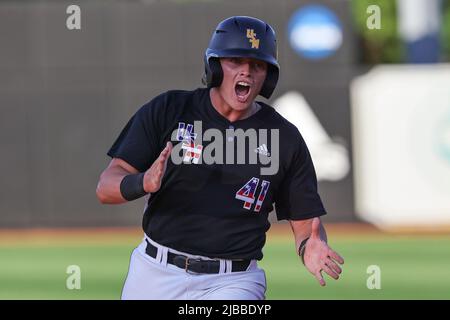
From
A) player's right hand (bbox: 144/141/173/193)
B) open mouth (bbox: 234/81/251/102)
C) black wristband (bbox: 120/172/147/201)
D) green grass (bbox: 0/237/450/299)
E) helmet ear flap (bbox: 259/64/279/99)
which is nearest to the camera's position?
player's right hand (bbox: 144/141/173/193)

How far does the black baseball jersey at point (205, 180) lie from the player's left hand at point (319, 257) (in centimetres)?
29

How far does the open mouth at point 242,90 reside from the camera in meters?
5.44

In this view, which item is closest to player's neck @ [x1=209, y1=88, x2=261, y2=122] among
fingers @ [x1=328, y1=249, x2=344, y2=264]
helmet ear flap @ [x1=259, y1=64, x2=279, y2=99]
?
helmet ear flap @ [x1=259, y1=64, x2=279, y2=99]

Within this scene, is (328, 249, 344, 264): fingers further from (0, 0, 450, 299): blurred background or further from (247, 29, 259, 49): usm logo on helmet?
(0, 0, 450, 299): blurred background

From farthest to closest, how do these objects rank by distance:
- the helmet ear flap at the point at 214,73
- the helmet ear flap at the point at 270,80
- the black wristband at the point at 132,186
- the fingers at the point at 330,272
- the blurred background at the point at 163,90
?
the blurred background at the point at 163,90 < the helmet ear flap at the point at 270,80 < the helmet ear flap at the point at 214,73 < the fingers at the point at 330,272 < the black wristband at the point at 132,186

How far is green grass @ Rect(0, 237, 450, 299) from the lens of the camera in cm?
1097

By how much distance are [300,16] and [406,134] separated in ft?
8.97

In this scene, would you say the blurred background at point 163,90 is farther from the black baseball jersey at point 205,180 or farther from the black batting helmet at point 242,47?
the black baseball jersey at point 205,180

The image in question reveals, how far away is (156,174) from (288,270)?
8231mm

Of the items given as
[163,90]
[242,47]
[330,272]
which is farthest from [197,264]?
[163,90]

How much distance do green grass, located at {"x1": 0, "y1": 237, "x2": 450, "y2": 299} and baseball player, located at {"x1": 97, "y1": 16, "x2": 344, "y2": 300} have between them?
5.17 m

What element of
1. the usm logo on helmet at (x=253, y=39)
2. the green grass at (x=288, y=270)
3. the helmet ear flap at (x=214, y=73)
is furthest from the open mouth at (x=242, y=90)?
the green grass at (x=288, y=270)

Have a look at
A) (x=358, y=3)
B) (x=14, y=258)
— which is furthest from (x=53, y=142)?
(x=358, y=3)
